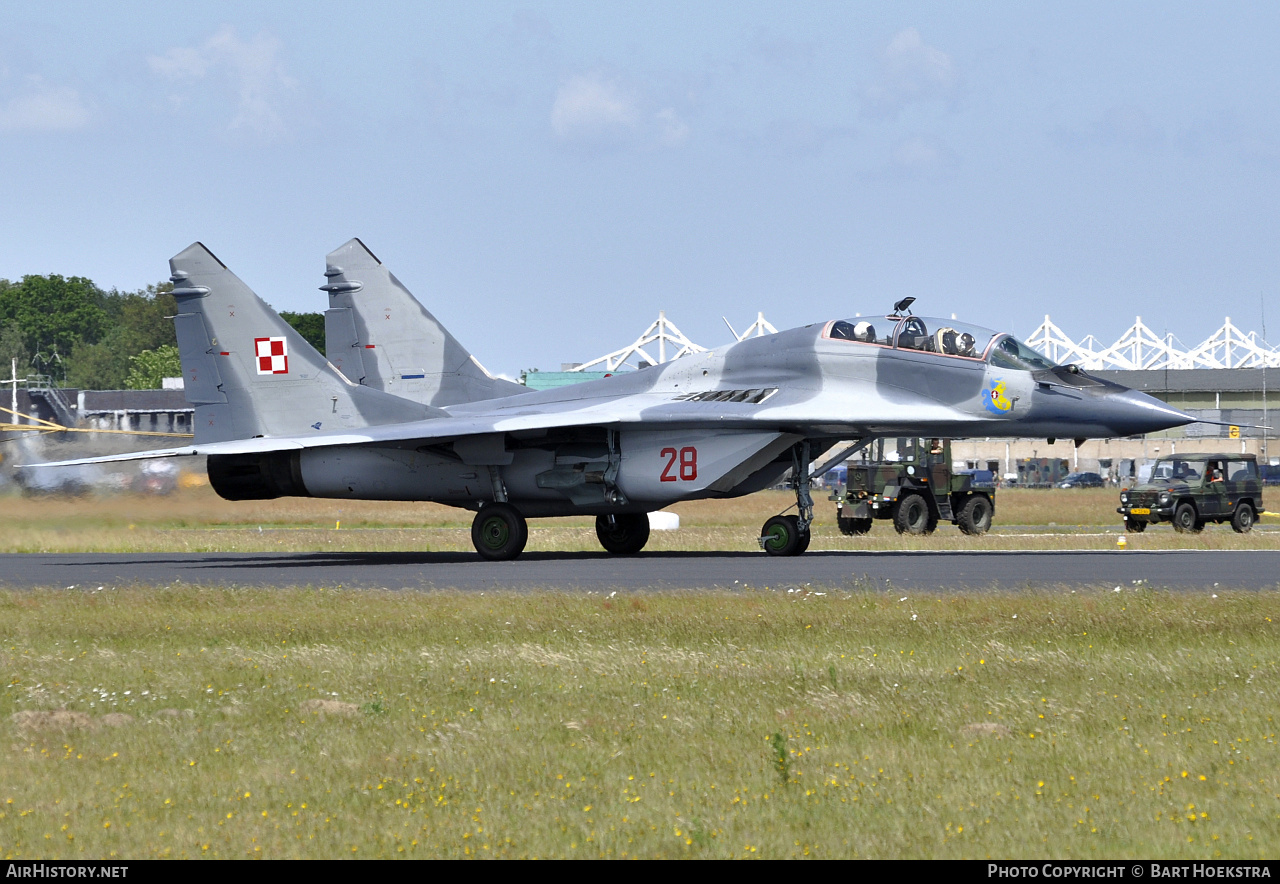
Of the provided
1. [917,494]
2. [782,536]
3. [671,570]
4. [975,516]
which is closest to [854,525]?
[917,494]

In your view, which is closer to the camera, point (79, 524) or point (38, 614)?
point (38, 614)

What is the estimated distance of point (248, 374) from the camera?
22.9m

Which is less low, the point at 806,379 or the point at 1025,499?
the point at 806,379

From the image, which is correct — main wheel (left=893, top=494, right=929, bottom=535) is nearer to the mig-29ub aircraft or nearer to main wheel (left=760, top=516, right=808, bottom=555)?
the mig-29ub aircraft

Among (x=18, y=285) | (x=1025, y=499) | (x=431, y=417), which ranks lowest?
(x=1025, y=499)

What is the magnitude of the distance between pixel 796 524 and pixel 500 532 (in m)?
4.86

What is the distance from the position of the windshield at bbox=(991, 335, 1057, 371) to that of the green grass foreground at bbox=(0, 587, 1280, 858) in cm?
734

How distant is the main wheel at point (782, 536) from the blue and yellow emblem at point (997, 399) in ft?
12.7

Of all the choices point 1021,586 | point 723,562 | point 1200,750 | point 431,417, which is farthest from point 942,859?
point 431,417

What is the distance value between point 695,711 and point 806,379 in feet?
43.1

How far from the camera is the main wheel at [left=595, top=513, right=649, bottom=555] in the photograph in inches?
942

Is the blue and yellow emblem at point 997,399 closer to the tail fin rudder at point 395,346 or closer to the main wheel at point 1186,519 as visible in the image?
the tail fin rudder at point 395,346

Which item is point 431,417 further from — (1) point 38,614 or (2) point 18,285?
(2) point 18,285

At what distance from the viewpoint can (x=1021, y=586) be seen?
51.7 ft
